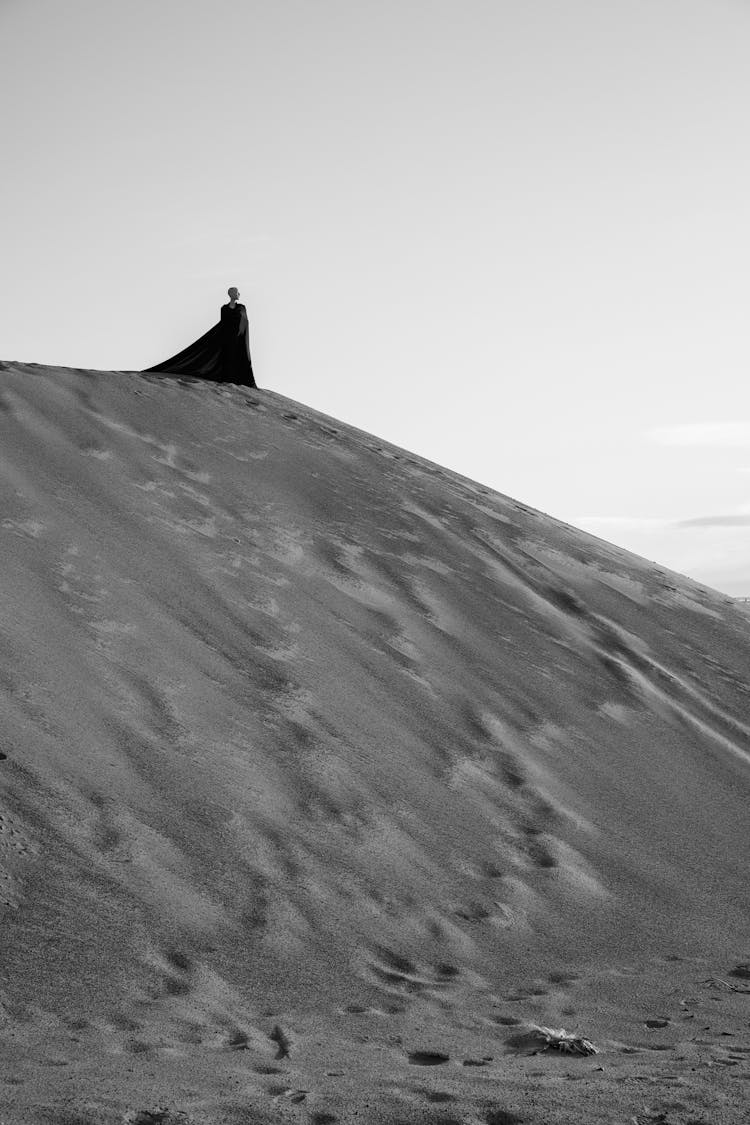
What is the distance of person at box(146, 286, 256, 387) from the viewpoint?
9.32 m

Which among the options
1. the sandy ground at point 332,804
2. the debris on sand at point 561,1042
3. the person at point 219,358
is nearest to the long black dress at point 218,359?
the person at point 219,358

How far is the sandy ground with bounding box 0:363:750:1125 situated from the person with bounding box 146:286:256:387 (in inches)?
57.6

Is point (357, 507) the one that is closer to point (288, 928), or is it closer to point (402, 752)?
point (402, 752)

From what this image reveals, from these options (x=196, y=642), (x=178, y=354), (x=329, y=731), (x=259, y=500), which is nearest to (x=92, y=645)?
(x=196, y=642)

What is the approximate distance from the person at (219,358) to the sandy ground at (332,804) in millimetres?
1462

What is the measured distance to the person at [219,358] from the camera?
9.32m

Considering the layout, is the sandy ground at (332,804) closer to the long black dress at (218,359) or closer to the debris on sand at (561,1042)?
the debris on sand at (561,1042)

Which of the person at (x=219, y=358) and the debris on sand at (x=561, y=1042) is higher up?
the person at (x=219, y=358)

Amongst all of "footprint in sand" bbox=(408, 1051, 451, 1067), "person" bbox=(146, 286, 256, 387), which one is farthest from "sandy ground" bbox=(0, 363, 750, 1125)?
"person" bbox=(146, 286, 256, 387)

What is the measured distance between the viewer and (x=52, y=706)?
14.2 feet

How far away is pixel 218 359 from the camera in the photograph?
371 inches

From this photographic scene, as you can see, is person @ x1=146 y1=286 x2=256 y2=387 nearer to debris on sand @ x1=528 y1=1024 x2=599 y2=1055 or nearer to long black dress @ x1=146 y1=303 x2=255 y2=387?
long black dress @ x1=146 y1=303 x2=255 y2=387

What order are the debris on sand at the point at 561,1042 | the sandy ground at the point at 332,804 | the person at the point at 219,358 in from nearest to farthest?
the sandy ground at the point at 332,804, the debris on sand at the point at 561,1042, the person at the point at 219,358

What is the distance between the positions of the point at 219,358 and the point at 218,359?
1 cm
